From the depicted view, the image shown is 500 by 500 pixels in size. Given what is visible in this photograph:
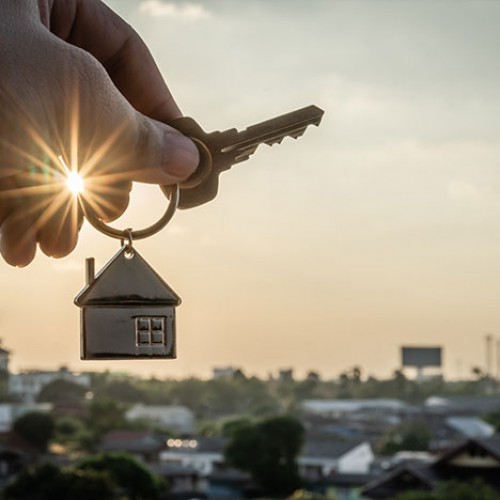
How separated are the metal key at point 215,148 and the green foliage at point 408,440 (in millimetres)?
33659

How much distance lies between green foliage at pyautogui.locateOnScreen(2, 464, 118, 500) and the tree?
6.55 meters

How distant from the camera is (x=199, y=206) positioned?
850mm

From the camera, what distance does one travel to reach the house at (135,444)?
1193 inches

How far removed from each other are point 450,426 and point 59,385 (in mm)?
16718

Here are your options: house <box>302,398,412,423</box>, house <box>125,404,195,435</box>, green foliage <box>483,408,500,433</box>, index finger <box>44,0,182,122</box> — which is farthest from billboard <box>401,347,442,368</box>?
index finger <box>44,0,182,122</box>

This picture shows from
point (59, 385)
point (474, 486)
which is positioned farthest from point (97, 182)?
point (59, 385)

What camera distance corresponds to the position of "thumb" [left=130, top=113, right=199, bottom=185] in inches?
30.3

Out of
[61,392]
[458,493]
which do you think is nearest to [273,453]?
[458,493]

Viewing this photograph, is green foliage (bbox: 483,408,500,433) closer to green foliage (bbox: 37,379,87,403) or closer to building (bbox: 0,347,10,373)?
building (bbox: 0,347,10,373)

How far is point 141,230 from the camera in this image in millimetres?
823

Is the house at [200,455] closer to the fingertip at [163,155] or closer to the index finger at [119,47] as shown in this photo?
the index finger at [119,47]

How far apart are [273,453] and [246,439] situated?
2.48ft

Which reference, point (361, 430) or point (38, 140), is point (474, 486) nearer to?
point (38, 140)

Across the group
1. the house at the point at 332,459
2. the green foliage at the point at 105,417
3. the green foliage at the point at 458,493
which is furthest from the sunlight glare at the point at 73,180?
the green foliage at the point at 105,417
